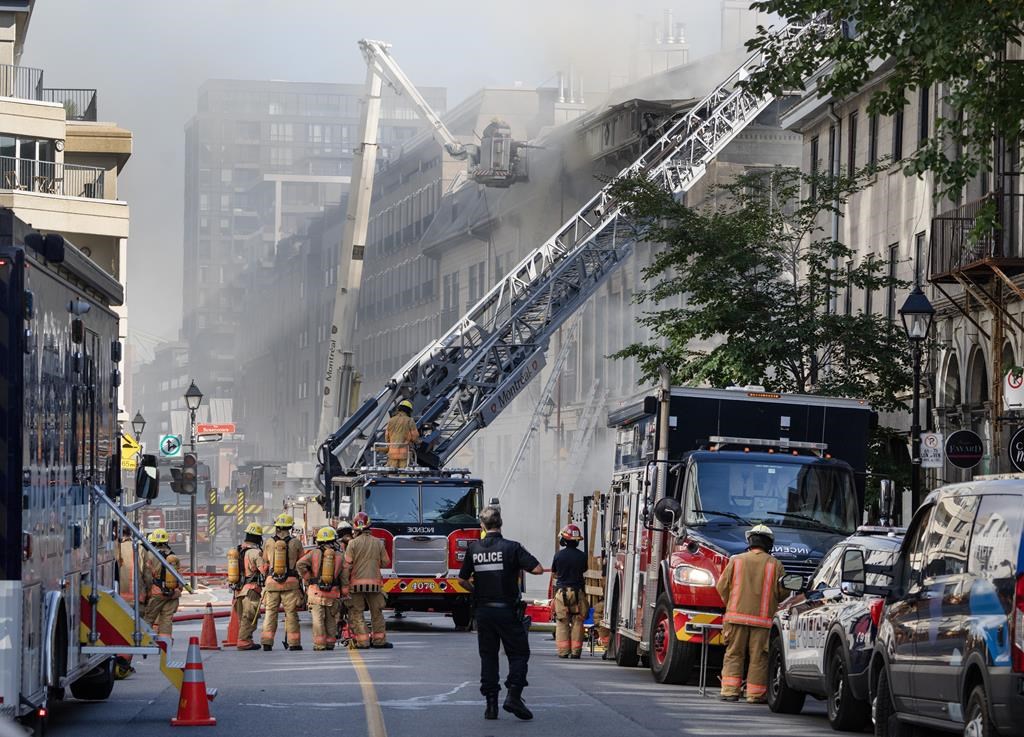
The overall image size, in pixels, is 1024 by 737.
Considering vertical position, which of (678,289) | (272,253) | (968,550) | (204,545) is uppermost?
(272,253)

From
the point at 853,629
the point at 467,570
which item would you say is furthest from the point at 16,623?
the point at 853,629

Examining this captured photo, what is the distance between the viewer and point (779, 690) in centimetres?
1731

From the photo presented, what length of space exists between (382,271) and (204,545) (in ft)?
93.1

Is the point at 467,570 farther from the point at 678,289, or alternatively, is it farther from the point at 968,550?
the point at 678,289

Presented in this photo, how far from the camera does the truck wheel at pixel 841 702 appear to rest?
49.2 feet

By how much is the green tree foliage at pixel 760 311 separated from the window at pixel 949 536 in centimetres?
1966

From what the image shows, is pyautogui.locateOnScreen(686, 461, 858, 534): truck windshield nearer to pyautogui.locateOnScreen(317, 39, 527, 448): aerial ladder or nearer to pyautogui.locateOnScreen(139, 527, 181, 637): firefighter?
pyautogui.locateOnScreen(139, 527, 181, 637): firefighter

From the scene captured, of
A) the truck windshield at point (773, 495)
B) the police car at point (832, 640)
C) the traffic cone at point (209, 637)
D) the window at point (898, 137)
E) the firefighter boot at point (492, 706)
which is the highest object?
the window at point (898, 137)

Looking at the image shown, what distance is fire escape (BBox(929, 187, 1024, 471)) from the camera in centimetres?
3189

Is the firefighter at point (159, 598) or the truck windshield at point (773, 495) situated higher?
the truck windshield at point (773, 495)

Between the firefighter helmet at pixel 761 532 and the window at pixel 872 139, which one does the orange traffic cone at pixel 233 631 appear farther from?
the window at pixel 872 139

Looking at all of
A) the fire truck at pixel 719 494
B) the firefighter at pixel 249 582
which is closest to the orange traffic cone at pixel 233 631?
the firefighter at pixel 249 582

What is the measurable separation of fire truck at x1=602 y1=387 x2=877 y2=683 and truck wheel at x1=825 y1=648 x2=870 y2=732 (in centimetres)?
384

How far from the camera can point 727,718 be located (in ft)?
53.3
